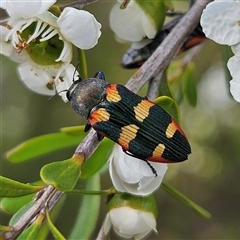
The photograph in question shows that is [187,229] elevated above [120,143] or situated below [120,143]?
below

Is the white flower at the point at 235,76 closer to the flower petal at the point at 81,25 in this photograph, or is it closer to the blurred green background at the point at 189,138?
the flower petal at the point at 81,25

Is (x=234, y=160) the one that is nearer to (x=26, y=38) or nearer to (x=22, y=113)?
(x=22, y=113)

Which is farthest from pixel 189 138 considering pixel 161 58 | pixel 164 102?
pixel 164 102

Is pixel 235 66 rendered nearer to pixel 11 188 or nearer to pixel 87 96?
pixel 87 96

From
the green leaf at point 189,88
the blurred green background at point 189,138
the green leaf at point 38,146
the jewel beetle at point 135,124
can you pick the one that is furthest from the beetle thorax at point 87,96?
the blurred green background at point 189,138

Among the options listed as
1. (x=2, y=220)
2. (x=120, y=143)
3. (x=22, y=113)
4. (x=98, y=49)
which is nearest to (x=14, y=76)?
(x=22, y=113)

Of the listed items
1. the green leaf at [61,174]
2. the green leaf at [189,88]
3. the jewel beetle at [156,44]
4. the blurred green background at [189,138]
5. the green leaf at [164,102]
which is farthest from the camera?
the blurred green background at [189,138]
